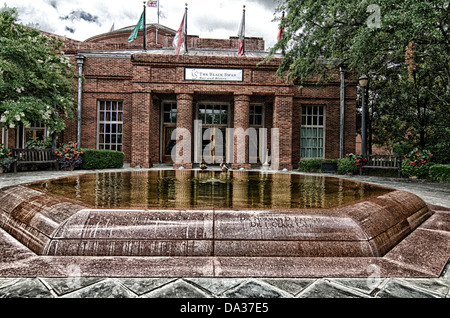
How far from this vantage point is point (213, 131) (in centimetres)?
1516

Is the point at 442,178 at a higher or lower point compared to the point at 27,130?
lower

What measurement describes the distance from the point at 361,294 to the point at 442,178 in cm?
958

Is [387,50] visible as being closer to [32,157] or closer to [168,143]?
[168,143]

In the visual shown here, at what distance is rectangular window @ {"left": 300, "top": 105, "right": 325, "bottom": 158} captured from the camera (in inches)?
574

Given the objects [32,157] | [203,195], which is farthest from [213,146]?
[203,195]

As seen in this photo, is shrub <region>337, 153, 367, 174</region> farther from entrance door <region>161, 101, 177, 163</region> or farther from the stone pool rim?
the stone pool rim

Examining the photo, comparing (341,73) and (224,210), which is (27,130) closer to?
(224,210)

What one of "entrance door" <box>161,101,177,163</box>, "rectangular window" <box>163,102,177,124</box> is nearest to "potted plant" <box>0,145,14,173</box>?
"entrance door" <box>161,101,177,163</box>

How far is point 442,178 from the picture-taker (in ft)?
27.3

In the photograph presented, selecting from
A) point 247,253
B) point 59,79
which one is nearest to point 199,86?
point 59,79

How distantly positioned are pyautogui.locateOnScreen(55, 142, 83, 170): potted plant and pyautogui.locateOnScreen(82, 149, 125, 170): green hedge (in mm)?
283

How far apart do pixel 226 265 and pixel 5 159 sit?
1088cm

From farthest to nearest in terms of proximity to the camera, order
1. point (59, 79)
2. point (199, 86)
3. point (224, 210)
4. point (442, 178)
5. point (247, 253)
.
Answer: point (199, 86) < point (59, 79) < point (442, 178) < point (224, 210) < point (247, 253)
